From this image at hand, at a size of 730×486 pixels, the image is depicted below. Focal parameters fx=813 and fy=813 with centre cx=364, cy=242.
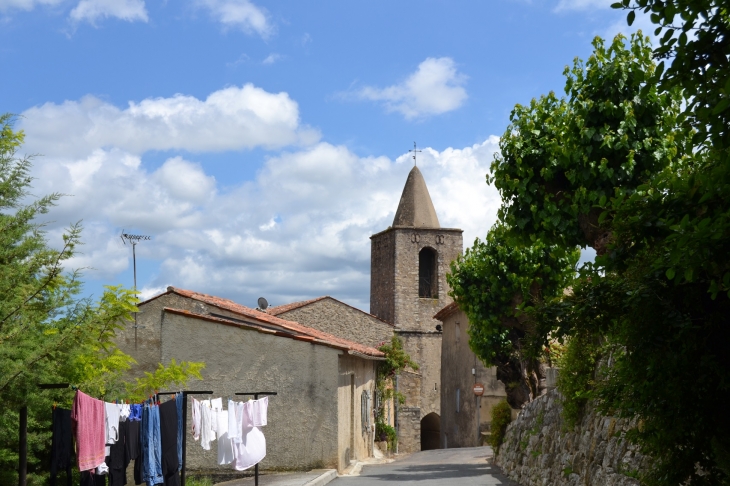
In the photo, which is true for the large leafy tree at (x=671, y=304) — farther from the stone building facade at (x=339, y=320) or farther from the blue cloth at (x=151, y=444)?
the stone building facade at (x=339, y=320)

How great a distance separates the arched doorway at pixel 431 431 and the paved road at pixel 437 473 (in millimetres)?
20405

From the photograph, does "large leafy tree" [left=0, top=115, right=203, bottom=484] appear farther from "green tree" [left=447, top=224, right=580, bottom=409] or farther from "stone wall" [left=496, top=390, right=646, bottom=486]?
"green tree" [left=447, top=224, right=580, bottom=409]

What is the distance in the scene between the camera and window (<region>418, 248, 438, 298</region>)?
171ft

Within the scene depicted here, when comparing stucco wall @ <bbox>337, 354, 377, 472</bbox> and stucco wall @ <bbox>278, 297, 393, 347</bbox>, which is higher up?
stucco wall @ <bbox>278, 297, 393, 347</bbox>

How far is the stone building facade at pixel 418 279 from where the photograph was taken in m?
48.2

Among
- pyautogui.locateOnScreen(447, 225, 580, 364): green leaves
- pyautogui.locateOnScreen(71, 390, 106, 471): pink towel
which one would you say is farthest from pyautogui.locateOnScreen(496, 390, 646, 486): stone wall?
pyautogui.locateOnScreen(71, 390, 106, 471): pink towel

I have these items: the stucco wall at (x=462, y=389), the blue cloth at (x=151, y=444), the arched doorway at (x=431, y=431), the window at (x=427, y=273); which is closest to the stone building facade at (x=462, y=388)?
the stucco wall at (x=462, y=389)

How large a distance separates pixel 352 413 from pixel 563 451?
9.09 metres

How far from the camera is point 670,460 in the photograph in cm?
704

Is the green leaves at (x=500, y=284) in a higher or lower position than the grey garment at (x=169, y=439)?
higher

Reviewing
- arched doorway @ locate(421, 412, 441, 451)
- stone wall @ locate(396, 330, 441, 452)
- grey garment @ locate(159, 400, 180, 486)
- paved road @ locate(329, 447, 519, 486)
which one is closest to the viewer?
grey garment @ locate(159, 400, 180, 486)

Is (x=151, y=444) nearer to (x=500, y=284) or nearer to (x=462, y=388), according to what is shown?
(x=500, y=284)

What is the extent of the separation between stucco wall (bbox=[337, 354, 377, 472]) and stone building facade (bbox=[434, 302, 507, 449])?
6.74 m

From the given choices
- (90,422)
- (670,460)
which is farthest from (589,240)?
(90,422)
